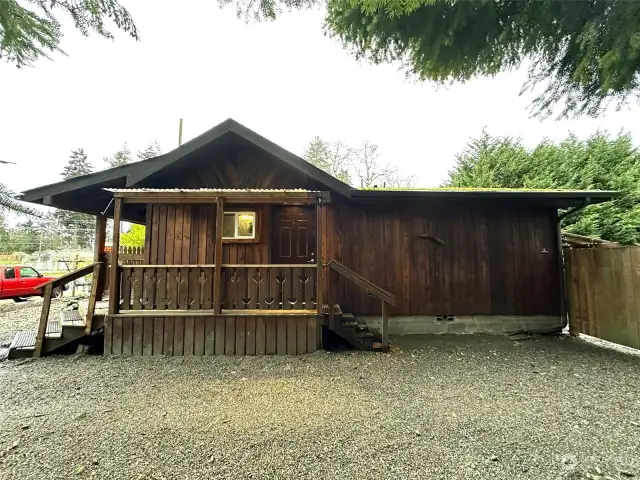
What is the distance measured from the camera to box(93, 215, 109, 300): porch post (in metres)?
4.88

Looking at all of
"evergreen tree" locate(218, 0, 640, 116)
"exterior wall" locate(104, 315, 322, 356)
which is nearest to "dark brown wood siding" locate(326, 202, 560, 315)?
"exterior wall" locate(104, 315, 322, 356)

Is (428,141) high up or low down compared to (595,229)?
up

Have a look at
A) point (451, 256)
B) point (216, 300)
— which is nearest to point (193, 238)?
point (216, 300)

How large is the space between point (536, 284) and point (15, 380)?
339 inches

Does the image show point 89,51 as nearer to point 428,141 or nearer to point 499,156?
point 499,156

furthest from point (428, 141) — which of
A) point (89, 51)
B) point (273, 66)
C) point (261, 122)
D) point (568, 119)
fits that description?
point (89, 51)

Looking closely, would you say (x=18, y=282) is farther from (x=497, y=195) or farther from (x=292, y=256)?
(x=497, y=195)

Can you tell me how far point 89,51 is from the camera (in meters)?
1.70

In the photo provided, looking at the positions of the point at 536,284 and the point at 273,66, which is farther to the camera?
the point at 273,66

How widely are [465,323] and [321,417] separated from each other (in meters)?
4.30

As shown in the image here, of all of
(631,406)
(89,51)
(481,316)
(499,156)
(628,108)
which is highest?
(499,156)

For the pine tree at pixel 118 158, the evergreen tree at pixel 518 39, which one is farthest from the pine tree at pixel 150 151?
the evergreen tree at pixel 518 39

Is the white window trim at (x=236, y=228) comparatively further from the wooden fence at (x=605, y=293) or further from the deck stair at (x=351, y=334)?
the wooden fence at (x=605, y=293)

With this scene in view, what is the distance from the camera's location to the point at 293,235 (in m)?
5.92
